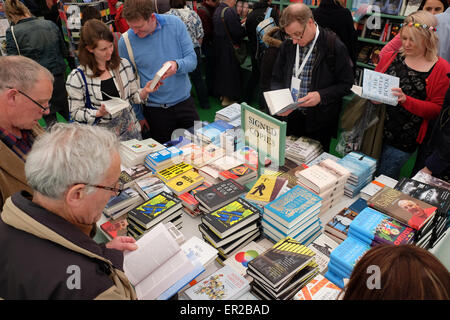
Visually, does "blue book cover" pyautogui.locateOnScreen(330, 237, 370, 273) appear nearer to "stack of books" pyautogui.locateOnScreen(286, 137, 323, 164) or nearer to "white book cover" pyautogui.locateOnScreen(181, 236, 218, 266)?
"white book cover" pyautogui.locateOnScreen(181, 236, 218, 266)

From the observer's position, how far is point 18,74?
1.75 m

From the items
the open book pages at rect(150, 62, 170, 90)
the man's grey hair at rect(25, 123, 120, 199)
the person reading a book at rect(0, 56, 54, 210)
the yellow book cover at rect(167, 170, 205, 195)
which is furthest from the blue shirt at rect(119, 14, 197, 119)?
the man's grey hair at rect(25, 123, 120, 199)

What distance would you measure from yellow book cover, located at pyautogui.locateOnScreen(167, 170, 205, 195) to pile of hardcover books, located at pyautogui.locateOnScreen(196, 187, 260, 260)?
0.42 meters

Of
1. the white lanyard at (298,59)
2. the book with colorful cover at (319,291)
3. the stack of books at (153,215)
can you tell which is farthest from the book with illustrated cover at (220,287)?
the white lanyard at (298,59)

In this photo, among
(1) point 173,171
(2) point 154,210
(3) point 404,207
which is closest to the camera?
(3) point 404,207

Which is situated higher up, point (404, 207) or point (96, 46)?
point (96, 46)

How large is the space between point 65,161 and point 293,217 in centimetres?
117

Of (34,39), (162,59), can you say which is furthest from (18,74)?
(34,39)

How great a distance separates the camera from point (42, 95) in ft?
6.01

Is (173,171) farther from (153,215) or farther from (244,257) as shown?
(244,257)

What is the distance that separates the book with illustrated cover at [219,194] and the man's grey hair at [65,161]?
0.87 m

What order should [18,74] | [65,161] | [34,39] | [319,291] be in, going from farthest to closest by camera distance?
[34,39] → [18,74] → [319,291] → [65,161]
